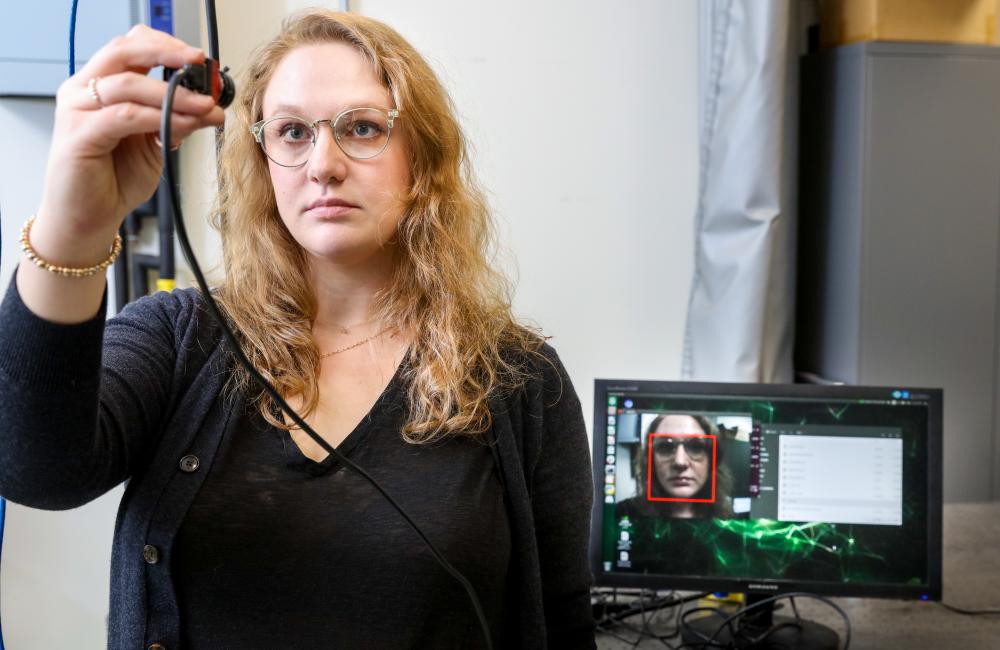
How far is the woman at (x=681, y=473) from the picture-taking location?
1.51 meters

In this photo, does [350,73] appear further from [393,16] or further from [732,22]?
[732,22]

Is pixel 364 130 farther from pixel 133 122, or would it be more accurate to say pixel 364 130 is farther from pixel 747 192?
pixel 747 192

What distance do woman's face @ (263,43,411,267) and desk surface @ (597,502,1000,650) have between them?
77 cm

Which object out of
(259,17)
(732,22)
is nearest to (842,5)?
(732,22)

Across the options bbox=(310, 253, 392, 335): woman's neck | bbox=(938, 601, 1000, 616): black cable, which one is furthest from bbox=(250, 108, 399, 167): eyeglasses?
bbox=(938, 601, 1000, 616): black cable

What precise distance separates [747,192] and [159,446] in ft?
4.11

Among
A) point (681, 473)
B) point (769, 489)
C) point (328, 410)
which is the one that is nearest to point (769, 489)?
point (769, 489)

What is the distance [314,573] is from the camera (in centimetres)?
102

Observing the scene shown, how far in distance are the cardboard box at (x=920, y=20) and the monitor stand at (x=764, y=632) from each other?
41.2 inches

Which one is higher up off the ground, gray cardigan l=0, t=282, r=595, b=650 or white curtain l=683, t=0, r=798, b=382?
white curtain l=683, t=0, r=798, b=382

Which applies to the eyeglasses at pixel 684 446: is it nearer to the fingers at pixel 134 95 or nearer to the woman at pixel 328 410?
the woman at pixel 328 410

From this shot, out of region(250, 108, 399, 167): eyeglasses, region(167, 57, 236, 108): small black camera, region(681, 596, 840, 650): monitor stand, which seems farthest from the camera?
region(681, 596, 840, 650): monitor stand

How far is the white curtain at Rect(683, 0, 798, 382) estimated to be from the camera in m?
1.88

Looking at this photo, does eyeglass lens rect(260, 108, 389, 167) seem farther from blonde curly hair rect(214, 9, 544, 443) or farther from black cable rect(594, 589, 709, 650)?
black cable rect(594, 589, 709, 650)
